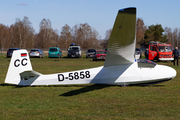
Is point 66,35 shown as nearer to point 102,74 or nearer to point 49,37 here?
point 49,37

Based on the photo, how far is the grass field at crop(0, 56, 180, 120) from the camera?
6070 mm

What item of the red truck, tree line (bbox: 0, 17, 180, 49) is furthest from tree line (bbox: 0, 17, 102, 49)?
the red truck

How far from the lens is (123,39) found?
7590 mm

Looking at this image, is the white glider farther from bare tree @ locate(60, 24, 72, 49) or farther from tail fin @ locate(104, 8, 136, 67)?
bare tree @ locate(60, 24, 72, 49)

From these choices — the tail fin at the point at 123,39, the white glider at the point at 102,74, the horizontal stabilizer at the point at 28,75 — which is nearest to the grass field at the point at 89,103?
the white glider at the point at 102,74

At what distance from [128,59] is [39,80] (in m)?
4.16

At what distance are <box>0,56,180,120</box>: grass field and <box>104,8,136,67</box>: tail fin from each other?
1379 mm

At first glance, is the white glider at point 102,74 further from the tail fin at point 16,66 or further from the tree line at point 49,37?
the tree line at point 49,37

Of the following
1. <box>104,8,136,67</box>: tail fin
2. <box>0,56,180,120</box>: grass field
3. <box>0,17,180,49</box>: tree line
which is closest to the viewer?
<box>0,56,180,120</box>: grass field

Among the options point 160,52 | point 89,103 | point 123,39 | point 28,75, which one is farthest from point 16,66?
point 160,52

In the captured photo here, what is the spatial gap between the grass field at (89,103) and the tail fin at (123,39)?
4.52 ft

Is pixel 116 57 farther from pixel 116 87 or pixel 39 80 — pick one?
pixel 39 80

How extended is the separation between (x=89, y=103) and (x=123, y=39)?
2518mm

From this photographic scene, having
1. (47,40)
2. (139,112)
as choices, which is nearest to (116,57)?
(139,112)
